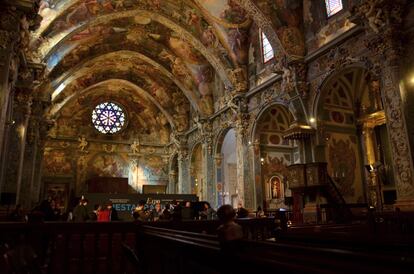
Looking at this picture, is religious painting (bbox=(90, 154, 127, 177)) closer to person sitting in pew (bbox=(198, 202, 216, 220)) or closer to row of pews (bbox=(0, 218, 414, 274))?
person sitting in pew (bbox=(198, 202, 216, 220))

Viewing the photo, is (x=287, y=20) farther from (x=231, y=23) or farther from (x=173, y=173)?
(x=173, y=173)

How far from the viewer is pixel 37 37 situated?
45.3 ft

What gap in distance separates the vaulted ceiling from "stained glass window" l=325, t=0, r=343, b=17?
213cm

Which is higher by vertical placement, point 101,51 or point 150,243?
point 101,51

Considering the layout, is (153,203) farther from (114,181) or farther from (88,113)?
(88,113)

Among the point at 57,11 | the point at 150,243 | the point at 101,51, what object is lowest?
the point at 150,243

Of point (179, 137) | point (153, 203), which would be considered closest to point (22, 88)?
point (153, 203)

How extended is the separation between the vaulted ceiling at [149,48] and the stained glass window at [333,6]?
2132 mm

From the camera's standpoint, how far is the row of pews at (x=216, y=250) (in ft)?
5.04

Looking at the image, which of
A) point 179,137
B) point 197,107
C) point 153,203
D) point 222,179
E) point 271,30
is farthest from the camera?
point 179,137

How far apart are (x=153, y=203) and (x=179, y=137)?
850 cm

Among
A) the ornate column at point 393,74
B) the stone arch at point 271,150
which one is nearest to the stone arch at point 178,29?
the stone arch at point 271,150

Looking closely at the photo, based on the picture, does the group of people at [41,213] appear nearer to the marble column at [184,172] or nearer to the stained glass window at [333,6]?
the stained glass window at [333,6]

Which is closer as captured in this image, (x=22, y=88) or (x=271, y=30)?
(x=22, y=88)
